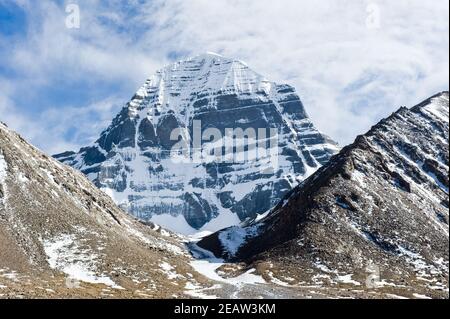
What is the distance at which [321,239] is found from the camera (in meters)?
145

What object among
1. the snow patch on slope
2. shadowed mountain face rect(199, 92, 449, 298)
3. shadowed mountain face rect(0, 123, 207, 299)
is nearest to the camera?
shadowed mountain face rect(0, 123, 207, 299)

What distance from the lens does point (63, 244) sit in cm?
12088

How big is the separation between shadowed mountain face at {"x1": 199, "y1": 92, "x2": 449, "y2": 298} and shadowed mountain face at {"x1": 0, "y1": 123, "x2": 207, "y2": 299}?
952 inches

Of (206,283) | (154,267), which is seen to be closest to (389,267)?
(206,283)

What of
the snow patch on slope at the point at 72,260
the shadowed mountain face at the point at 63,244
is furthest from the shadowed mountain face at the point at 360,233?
the snow patch on slope at the point at 72,260

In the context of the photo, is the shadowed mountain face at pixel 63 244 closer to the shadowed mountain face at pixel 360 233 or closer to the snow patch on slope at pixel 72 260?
the snow patch on slope at pixel 72 260

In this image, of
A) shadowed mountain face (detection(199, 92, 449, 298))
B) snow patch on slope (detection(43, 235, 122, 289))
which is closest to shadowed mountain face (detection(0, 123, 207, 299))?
snow patch on slope (detection(43, 235, 122, 289))

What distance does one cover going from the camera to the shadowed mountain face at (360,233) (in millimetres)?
130125

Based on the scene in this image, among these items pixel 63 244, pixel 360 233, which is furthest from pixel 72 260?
pixel 360 233

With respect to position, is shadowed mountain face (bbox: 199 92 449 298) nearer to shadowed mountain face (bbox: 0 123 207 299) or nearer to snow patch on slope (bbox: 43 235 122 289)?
shadowed mountain face (bbox: 0 123 207 299)

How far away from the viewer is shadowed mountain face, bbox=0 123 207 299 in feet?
323

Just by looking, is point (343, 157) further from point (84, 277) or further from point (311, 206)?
point (84, 277)

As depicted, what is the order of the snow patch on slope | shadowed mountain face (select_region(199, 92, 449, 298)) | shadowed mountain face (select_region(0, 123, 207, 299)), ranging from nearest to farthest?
shadowed mountain face (select_region(0, 123, 207, 299)) < the snow patch on slope < shadowed mountain face (select_region(199, 92, 449, 298))

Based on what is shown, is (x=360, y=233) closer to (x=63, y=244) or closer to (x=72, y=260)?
(x=72, y=260)
